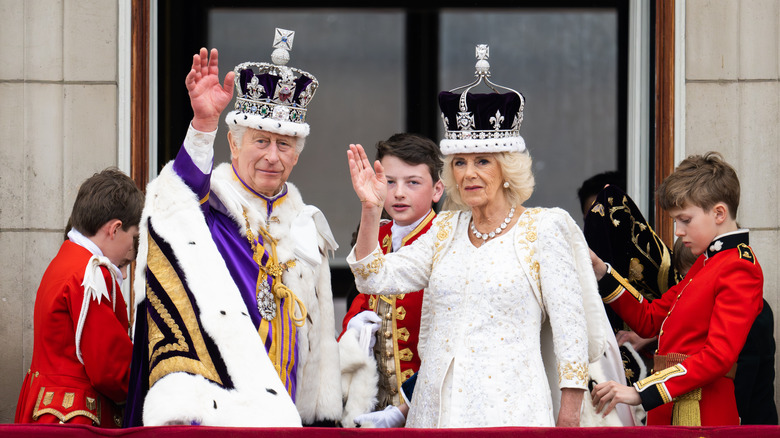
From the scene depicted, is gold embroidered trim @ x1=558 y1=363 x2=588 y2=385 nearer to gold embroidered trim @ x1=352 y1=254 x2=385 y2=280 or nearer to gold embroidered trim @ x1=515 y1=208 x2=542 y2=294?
gold embroidered trim @ x1=515 y1=208 x2=542 y2=294

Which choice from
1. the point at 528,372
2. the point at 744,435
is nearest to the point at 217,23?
the point at 528,372

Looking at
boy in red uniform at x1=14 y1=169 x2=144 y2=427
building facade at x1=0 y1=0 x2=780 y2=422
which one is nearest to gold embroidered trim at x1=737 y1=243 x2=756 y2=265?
building facade at x1=0 y1=0 x2=780 y2=422

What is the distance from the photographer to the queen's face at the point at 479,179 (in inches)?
Result: 121

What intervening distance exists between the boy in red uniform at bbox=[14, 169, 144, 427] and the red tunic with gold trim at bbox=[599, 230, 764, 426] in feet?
6.25

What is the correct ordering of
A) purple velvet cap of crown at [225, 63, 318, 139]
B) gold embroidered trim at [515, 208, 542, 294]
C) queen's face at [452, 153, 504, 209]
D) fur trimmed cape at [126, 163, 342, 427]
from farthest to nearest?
1. purple velvet cap of crown at [225, 63, 318, 139]
2. queen's face at [452, 153, 504, 209]
3. gold embroidered trim at [515, 208, 542, 294]
4. fur trimmed cape at [126, 163, 342, 427]

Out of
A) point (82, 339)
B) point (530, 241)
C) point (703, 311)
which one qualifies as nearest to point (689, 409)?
point (703, 311)

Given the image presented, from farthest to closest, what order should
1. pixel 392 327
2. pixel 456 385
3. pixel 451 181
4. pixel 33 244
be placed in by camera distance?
pixel 33 244
pixel 392 327
pixel 451 181
pixel 456 385

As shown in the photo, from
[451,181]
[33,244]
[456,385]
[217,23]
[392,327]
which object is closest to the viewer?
[456,385]

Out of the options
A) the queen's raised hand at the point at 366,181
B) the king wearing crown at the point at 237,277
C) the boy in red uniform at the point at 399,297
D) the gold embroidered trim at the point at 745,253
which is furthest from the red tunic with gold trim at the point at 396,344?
the gold embroidered trim at the point at 745,253

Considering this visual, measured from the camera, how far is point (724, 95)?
471cm

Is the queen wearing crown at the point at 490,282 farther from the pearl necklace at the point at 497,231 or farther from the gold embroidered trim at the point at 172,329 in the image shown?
the gold embroidered trim at the point at 172,329

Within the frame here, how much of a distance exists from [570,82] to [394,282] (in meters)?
3.93

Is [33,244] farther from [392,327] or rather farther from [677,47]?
[677,47]

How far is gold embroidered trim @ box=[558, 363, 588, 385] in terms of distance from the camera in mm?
2834
